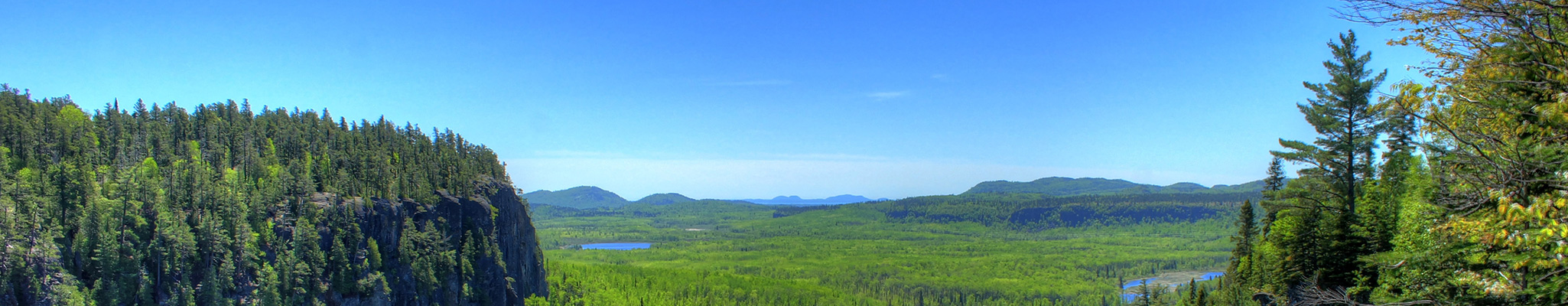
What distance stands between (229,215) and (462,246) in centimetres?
2565

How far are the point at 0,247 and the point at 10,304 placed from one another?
13.2 feet

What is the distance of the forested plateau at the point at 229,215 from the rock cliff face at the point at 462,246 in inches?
8.4

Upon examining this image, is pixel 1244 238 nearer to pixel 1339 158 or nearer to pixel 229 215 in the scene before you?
pixel 1339 158

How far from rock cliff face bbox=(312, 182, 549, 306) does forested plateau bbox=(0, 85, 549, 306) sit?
21 centimetres

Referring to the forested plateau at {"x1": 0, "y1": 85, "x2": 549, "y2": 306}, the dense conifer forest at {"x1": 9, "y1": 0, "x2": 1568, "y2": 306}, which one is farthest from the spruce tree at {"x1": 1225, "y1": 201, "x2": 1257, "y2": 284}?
the forested plateau at {"x1": 0, "y1": 85, "x2": 549, "y2": 306}

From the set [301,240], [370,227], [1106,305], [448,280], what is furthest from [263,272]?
[1106,305]

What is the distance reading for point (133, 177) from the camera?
62.5 metres

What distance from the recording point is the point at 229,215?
64625 mm

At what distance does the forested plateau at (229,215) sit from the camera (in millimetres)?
53969

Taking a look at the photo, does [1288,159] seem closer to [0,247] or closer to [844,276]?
[0,247]

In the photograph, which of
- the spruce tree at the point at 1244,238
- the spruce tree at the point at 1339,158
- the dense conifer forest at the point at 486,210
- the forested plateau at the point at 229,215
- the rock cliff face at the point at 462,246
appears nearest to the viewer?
the dense conifer forest at the point at 486,210

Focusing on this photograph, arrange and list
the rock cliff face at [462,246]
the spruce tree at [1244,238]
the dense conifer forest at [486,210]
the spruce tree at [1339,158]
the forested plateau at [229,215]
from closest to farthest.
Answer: the dense conifer forest at [486,210]
the spruce tree at [1339,158]
the spruce tree at [1244,238]
the forested plateau at [229,215]
the rock cliff face at [462,246]

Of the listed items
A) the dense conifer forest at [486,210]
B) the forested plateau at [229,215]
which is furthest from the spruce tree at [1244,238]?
the forested plateau at [229,215]

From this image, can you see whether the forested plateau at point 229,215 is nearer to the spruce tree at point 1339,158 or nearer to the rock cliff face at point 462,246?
the rock cliff face at point 462,246
